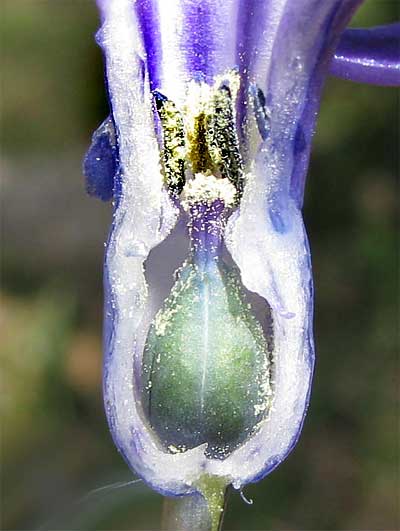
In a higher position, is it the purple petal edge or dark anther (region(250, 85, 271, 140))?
dark anther (region(250, 85, 271, 140))

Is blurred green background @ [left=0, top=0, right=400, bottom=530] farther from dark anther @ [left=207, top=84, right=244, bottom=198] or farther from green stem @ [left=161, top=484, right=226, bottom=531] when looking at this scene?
dark anther @ [left=207, top=84, right=244, bottom=198]

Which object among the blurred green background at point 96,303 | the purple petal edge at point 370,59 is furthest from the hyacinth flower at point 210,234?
the blurred green background at point 96,303

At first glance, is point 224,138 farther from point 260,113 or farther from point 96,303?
point 96,303

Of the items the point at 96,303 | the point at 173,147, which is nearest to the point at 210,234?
the point at 173,147

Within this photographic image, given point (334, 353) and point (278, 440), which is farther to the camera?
point (334, 353)

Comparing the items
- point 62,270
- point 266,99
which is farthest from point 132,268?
point 62,270

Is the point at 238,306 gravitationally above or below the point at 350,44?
below

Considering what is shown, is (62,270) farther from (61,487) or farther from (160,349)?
(160,349)

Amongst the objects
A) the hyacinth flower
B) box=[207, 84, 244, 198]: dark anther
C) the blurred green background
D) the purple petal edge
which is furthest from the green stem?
the blurred green background
